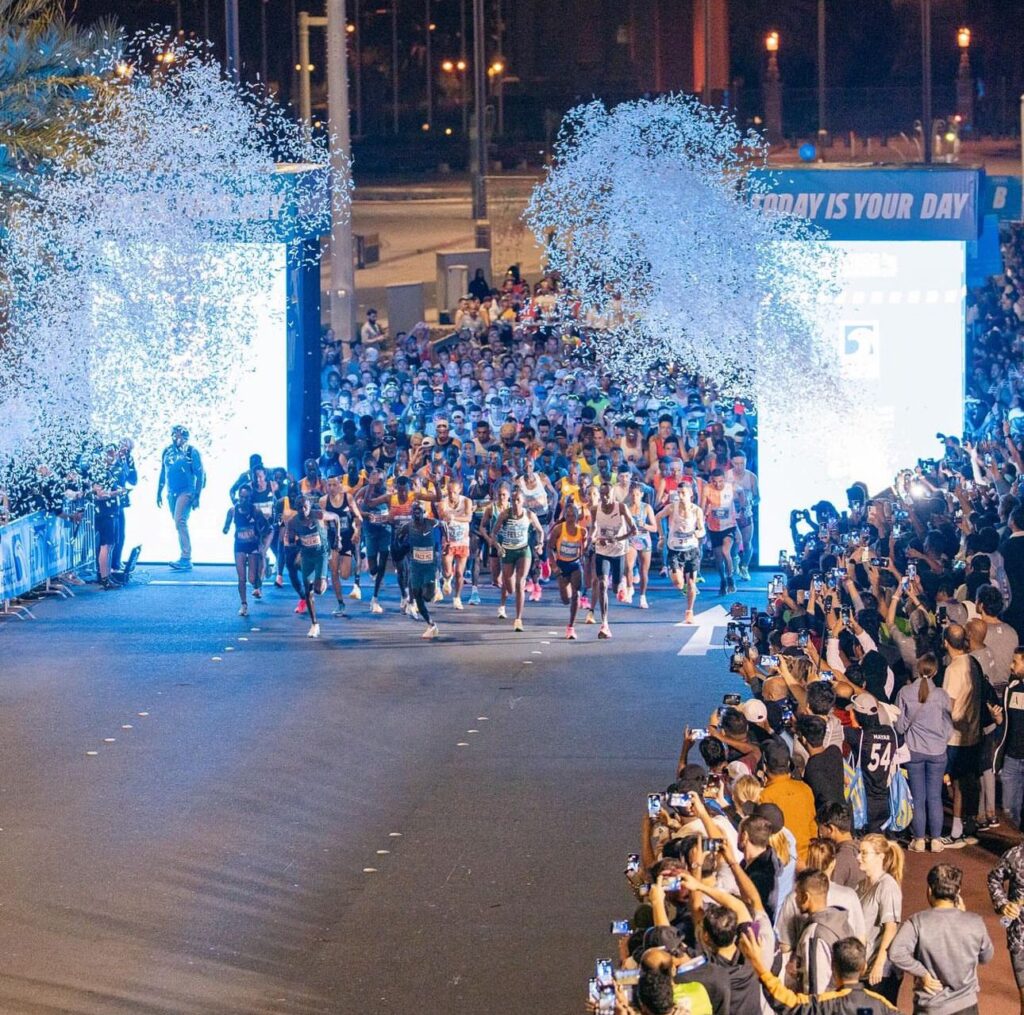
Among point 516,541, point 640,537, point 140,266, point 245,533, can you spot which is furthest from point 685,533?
point 140,266

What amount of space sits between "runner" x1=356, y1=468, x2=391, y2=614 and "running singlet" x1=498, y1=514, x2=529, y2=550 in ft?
4.75

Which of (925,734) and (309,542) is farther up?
(309,542)

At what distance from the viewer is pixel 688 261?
101 feet

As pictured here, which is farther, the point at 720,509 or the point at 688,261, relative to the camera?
the point at 688,261

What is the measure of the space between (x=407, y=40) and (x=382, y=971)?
7156 centimetres

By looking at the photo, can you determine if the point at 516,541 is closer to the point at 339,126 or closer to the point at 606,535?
the point at 606,535

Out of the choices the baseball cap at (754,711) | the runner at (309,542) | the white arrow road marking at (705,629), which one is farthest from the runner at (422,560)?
the baseball cap at (754,711)

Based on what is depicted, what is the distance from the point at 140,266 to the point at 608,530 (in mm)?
8354

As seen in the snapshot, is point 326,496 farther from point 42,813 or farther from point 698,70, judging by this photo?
point 698,70

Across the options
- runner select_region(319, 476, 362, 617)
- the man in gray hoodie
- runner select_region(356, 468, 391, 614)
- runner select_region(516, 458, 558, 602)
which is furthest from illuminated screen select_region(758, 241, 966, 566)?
the man in gray hoodie

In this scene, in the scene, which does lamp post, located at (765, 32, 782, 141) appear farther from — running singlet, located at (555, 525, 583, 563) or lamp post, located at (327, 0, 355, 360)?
running singlet, located at (555, 525, 583, 563)

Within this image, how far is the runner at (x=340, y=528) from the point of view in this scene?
20.1 meters

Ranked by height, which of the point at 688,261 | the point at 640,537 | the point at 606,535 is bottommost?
the point at 640,537

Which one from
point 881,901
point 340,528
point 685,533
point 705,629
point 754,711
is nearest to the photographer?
point 881,901
